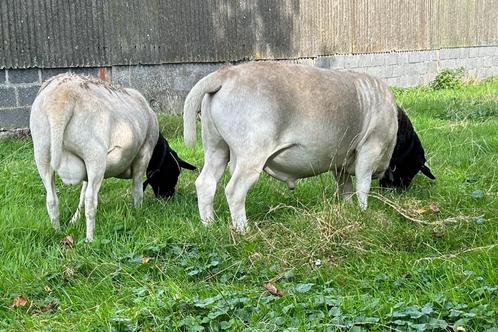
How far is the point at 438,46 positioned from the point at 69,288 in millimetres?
17749

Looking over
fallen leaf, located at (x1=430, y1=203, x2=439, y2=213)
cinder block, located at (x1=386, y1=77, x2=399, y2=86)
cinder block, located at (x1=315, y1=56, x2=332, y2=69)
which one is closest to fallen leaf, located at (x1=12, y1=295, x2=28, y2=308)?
fallen leaf, located at (x1=430, y1=203, x2=439, y2=213)

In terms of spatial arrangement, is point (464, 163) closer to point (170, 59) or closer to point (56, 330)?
point (56, 330)

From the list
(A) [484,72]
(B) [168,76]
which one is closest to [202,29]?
(B) [168,76]

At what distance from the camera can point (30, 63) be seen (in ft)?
38.1

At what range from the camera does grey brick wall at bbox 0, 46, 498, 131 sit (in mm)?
11578

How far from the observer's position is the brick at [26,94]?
38.1ft

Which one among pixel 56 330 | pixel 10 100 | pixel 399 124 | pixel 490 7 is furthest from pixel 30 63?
pixel 490 7

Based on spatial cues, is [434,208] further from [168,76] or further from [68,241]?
[168,76]

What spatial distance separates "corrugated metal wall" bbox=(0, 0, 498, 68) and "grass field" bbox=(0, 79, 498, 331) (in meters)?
4.45

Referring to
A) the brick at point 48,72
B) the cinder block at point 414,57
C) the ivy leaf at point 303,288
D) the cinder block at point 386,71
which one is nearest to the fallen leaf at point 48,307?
the ivy leaf at point 303,288

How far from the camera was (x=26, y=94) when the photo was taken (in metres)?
11.7

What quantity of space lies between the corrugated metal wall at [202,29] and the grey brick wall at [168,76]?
0.50 feet

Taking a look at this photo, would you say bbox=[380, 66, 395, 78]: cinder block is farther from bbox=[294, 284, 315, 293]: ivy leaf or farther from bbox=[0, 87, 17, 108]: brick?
bbox=[294, 284, 315, 293]: ivy leaf

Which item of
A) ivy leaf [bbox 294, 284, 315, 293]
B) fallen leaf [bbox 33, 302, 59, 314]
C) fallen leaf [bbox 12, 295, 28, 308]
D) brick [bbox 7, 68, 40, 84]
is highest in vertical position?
brick [bbox 7, 68, 40, 84]
